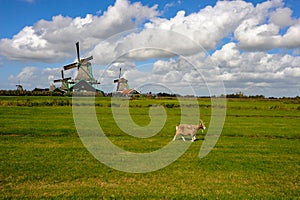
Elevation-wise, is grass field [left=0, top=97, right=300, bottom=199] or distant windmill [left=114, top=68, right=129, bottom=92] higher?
distant windmill [left=114, top=68, right=129, bottom=92]

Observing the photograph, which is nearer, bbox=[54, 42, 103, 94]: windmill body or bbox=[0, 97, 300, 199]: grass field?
bbox=[0, 97, 300, 199]: grass field

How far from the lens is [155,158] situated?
15688 mm

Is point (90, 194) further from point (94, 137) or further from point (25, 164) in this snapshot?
point (94, 137)

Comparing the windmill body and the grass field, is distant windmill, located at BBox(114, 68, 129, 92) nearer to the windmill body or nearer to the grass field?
the windmill body

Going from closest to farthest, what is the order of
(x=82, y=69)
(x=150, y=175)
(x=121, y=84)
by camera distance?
1. (x=150, y=175)
2. (x=82, y=69)
3. (x=121, y=84)

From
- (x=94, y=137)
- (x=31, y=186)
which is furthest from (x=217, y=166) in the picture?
(x=94, y=137)

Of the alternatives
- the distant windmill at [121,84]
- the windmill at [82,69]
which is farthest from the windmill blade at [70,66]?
the distant windmill at [121,84]

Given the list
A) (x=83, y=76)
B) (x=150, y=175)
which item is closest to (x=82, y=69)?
(x=83, y=76)

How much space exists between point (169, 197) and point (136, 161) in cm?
528

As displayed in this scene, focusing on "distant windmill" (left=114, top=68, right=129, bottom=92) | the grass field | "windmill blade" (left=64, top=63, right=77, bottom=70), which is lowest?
the grass field

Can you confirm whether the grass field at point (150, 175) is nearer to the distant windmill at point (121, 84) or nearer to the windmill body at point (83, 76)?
the windmill body at point (83, 76)

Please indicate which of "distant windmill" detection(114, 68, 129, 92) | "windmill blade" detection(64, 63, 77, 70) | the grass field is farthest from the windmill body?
the grass field

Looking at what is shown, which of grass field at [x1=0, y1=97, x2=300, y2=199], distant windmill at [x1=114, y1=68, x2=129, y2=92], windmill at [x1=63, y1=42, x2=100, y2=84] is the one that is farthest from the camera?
distant windmill at [x1=114, y1=68, x2=129, y2=92]

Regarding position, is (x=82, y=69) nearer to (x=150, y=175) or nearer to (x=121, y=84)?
(x=121, y=84)
